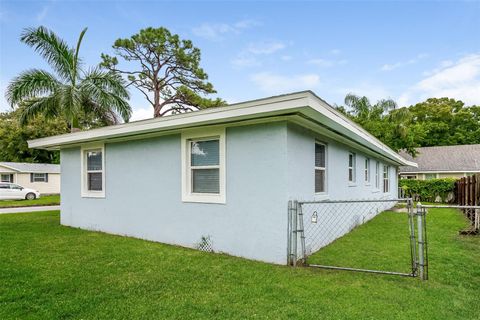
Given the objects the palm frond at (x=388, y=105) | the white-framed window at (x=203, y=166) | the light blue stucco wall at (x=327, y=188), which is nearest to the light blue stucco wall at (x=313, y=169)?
the light blue stucco wall at (x=327, y=188)

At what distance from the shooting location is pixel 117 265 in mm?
4719

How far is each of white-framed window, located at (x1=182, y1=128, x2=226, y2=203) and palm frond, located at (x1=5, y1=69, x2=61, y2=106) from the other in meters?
9.20

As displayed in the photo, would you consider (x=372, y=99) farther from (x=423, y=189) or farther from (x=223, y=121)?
(x=223, y=121)

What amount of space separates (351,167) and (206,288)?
20.4ft

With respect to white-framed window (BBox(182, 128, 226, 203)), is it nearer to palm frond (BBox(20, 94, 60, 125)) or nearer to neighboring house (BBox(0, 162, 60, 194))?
palm frond (BBox(20, 94, 60, 125))

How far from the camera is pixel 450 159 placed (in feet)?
82.1

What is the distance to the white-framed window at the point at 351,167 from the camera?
837 cm

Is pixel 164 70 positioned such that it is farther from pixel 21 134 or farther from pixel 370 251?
pixel 370 251

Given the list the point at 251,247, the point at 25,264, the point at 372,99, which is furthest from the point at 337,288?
the point at 372,99

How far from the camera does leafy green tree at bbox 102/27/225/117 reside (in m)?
21.5

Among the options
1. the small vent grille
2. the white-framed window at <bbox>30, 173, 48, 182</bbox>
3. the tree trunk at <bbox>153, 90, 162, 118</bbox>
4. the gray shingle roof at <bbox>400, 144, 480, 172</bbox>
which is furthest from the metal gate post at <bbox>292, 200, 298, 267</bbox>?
the white-framed window at <bbox>30, 173, 48, 182</bbox>

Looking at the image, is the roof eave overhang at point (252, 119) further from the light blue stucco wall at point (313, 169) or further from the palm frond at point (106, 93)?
the palm frond at point (106, 93)

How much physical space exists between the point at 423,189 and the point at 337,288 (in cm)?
2011

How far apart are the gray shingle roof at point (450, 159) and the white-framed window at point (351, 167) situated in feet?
66.5
